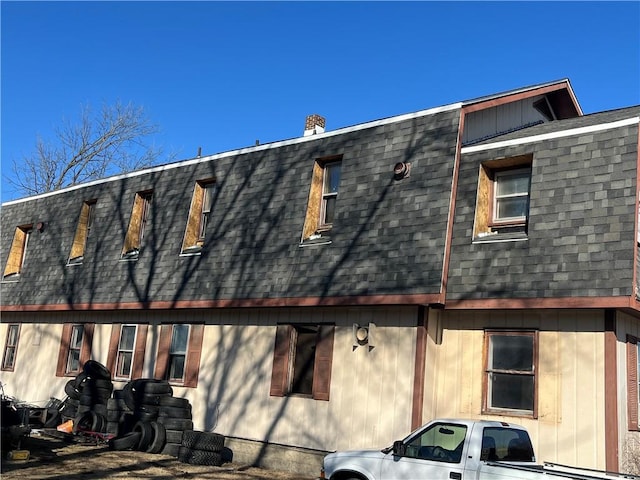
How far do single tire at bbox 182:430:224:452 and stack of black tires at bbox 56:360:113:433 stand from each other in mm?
3269

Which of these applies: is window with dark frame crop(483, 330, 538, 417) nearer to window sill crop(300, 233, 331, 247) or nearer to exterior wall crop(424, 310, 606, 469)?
exterior wall crop(424, 310, 606, 469)

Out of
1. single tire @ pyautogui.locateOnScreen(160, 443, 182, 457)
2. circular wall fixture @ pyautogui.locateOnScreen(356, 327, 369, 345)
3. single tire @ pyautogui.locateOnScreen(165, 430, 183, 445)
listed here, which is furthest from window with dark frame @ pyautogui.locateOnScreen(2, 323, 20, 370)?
circular wall fixture @ pyautogui.locateOnScreen(356, 327, 369, 345)

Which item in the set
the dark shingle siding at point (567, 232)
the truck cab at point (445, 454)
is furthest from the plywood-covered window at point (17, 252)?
the truck cab at point (445, 454)

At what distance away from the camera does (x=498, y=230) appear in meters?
12.6

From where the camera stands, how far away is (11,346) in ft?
69.6

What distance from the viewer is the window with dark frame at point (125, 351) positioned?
17469 millimetres

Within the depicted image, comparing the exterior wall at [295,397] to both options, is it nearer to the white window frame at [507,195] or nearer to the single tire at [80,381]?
the single tire at [80,381]

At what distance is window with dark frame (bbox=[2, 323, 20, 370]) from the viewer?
68.8 ft

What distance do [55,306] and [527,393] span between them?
1346cm

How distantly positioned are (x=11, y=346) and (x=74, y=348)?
138 inches

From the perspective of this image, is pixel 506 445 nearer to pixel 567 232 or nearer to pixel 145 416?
pixel 567 232

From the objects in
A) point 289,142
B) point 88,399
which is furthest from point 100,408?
point 289,142

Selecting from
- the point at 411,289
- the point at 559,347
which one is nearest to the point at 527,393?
the point at 559,347

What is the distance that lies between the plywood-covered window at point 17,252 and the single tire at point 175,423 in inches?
371
